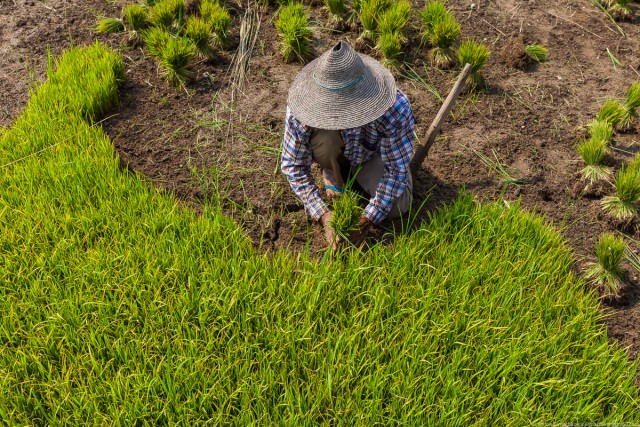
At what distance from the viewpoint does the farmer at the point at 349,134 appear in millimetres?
2455

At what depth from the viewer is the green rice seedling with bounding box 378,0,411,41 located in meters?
3.86

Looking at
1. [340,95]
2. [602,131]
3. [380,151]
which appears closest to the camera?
[340,95]

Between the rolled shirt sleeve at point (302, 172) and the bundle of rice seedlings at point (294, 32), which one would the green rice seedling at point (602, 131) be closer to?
the rolled shirt sleeve at point (302, 172)

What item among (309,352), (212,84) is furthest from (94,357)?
(212,84)

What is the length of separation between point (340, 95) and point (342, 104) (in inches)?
1.5

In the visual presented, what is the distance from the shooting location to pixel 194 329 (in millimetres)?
2453

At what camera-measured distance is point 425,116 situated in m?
3.63

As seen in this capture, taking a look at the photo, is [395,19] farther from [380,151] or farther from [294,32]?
[380,151]

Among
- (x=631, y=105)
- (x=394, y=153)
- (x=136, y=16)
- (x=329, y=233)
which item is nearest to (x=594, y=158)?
(x=631, y=105)

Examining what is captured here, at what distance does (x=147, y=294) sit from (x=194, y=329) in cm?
28

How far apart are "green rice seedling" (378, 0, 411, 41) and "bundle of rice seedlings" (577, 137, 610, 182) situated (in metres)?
1.42

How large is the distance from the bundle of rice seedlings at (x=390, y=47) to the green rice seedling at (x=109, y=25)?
6.18ft

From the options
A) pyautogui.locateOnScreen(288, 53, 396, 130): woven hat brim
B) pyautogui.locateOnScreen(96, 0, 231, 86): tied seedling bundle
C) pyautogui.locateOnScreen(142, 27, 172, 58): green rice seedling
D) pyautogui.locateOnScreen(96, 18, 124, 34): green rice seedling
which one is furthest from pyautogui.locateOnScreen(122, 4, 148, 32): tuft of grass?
pyautogui.locateOnScreen(288, 53, 396, 130): woven hat brim

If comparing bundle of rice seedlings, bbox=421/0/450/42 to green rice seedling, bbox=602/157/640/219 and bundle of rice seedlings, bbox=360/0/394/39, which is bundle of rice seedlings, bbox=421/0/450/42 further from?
green rice seedling, bbox=602/157/640/219
